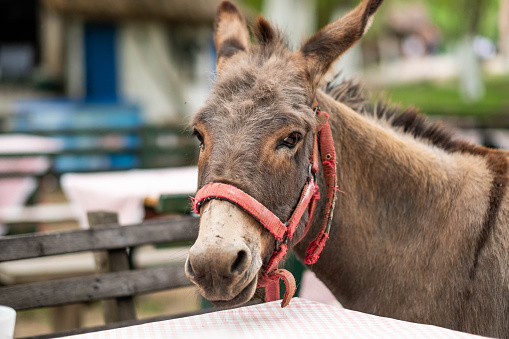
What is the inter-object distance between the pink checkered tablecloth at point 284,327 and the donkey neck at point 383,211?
63 cm

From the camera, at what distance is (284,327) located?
6.54 feet

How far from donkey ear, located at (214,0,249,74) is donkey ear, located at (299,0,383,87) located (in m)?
0.49

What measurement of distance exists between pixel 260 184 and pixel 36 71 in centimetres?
1622

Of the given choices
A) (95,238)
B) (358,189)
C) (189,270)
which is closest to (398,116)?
(358,189)

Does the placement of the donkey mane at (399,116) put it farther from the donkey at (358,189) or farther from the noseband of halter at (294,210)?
the noseband of halter at (294,210)

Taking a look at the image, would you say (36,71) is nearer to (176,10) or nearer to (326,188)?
(176,10)

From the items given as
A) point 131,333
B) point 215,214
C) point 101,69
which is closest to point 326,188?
point 215,214

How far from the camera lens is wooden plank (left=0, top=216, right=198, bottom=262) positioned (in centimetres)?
301

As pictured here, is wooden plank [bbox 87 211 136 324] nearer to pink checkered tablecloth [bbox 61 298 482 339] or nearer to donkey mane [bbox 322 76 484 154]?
pink checkered tablecloth [bbox 61 298 482 339]

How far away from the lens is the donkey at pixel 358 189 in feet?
7.76

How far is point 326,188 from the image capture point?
105 inches

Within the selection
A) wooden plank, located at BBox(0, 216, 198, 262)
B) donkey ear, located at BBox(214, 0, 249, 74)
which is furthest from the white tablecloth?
donkey ear, located at BBox(214, 0, 249, 74)

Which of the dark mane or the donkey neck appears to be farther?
the dark mane

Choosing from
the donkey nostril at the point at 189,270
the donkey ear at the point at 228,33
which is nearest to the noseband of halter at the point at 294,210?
the donkey nostril at the point at 189,270
